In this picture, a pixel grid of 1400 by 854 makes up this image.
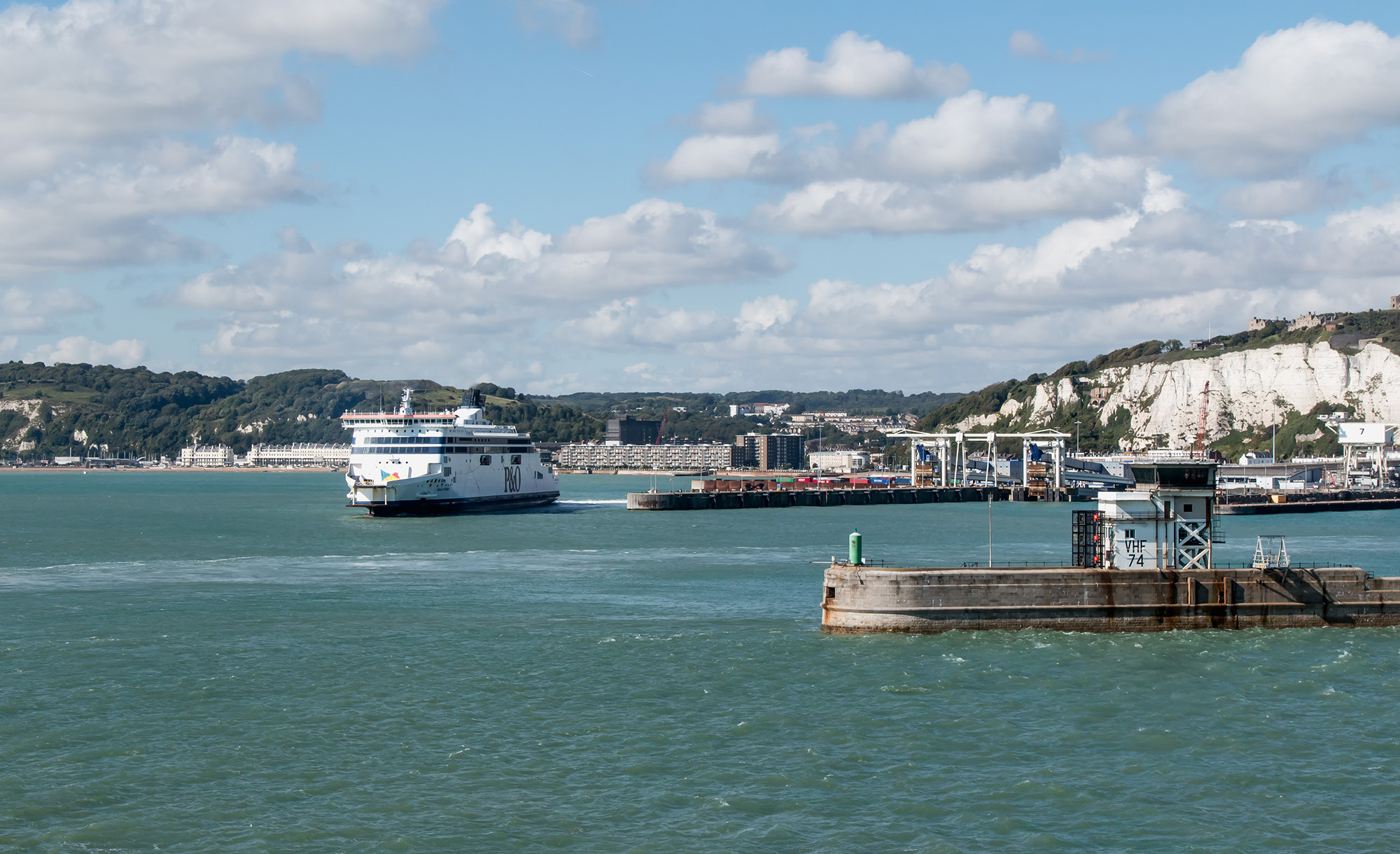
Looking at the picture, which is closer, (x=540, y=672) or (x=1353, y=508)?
(x=540, y=672)

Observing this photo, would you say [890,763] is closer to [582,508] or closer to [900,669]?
[900,669]

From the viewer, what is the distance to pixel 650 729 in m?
30.5

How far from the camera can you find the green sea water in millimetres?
23812

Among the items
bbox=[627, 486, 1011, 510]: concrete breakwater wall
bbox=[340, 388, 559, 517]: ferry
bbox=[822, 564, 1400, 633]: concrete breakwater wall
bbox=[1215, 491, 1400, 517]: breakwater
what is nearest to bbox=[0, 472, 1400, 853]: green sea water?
bbox=[822, 564, 1400, 633]: concrete breakwater wall

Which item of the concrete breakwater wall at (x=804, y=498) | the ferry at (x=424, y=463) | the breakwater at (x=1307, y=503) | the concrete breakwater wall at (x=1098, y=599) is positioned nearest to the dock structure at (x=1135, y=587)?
the concrete breakwater wall at (x=1098, y=599)

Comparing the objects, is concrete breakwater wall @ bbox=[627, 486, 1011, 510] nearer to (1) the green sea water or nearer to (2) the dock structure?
(1) the green sea water

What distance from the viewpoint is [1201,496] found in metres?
42.2

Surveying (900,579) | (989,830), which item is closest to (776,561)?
(900,579)

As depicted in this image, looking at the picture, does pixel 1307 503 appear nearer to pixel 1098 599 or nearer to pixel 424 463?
pixel 424 463

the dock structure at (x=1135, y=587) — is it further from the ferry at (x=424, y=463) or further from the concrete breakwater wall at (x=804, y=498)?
the concrete breakwater wall at (x=804, y=498)

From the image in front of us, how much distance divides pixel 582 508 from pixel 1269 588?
95.6 metres

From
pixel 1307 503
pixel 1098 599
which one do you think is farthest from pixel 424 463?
pixel 1307 503

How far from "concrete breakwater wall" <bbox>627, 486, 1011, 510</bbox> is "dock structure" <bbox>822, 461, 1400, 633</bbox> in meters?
83.7

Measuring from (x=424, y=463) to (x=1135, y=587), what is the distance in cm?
7736
